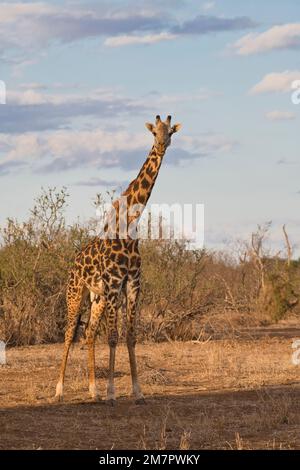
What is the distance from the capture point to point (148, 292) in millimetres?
20047

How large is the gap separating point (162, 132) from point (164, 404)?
313 centimetres

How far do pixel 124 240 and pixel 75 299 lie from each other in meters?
1.14

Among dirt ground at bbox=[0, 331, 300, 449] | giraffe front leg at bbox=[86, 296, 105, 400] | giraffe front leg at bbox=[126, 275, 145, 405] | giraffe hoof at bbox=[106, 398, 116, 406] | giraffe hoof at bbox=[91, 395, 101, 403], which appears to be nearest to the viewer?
dirt ground at bbox=[0, 331, 300, 449]

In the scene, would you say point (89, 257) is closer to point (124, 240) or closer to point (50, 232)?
point (124, 240)

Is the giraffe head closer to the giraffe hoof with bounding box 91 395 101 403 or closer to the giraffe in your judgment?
the giraffe

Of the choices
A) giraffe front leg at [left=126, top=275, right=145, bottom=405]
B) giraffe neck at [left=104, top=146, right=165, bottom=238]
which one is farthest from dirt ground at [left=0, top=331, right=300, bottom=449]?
giraffe neck at [left=104, top=146, right=165, bottom=238]

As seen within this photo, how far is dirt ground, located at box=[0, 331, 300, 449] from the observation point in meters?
9.09

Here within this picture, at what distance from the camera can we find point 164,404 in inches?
447

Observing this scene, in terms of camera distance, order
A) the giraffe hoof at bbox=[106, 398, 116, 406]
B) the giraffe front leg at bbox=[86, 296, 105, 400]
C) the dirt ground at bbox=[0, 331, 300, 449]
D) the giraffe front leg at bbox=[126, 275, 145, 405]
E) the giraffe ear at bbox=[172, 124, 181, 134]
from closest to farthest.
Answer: the dirt ground at bbox=[0, 331, 300, 449]
the giraffe hoof at bbox=[106, 398, 116, 406]
the giraffe front leg at bbox=[126, 275, 145, 405]
the giraffe ear at bbox=[172, 124, 181, 134]
the giraffe front leg at bbox=[86, 296, 105, 400]

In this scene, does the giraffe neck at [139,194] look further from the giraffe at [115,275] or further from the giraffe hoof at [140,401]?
the giraffe hoof at [140,401]

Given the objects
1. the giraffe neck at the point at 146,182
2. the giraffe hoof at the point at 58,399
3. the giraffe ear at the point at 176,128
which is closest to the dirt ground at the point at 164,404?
the giraffe hoof at the point at 58,399

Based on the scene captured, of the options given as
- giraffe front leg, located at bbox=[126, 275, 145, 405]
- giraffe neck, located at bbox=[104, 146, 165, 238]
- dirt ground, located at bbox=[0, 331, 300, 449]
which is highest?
giraffe neck, located at bbox=[104, 146, 165, 238]

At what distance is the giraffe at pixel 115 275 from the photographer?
459 inches

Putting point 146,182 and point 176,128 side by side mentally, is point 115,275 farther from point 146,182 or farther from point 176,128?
point 176,128
